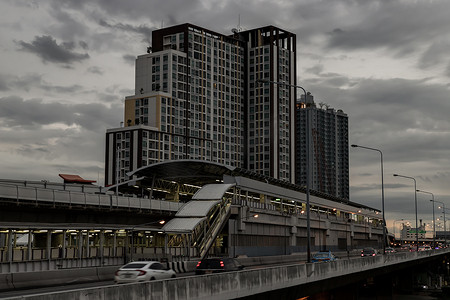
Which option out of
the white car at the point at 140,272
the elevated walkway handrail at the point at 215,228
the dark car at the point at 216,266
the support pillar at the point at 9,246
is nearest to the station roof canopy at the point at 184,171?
the elevated walkway handrail at the point at 215,228

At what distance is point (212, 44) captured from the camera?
19138 cm

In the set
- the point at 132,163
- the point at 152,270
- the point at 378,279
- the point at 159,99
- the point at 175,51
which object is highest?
the point at 175,51

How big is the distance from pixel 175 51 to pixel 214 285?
509 feet

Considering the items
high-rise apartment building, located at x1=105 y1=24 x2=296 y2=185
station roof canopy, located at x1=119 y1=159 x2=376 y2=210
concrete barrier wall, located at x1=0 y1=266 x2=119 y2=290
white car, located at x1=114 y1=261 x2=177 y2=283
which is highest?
high-rise apartment building, located at x1=105 y1=24 x2=296 y2=185

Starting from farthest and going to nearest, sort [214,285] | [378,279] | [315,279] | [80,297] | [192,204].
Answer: [378,279] → [192,204] → [315,279] → [214,285] → [80,297]

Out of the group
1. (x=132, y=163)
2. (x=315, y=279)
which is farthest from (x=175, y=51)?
(x=315, y=279)

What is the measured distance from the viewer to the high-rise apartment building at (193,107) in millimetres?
165750

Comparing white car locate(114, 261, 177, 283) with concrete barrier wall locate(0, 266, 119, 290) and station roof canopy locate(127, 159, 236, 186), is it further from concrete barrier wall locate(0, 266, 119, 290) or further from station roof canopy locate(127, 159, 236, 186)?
station roof canopy locate(127, 159, 236, 186)

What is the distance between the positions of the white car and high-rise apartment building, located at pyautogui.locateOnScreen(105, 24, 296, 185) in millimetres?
127067

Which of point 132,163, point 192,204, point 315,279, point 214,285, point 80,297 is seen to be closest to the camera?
point 80,297

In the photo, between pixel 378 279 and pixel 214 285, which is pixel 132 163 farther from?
pixel 214 285

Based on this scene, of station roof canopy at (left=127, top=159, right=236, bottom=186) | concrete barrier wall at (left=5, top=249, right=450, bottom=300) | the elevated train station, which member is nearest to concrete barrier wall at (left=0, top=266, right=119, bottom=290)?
concrete barrier wall at (left=5, top=249, right=450, bottom=300)

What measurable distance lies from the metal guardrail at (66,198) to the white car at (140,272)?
25.7 m

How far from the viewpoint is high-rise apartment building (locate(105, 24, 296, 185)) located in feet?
544
